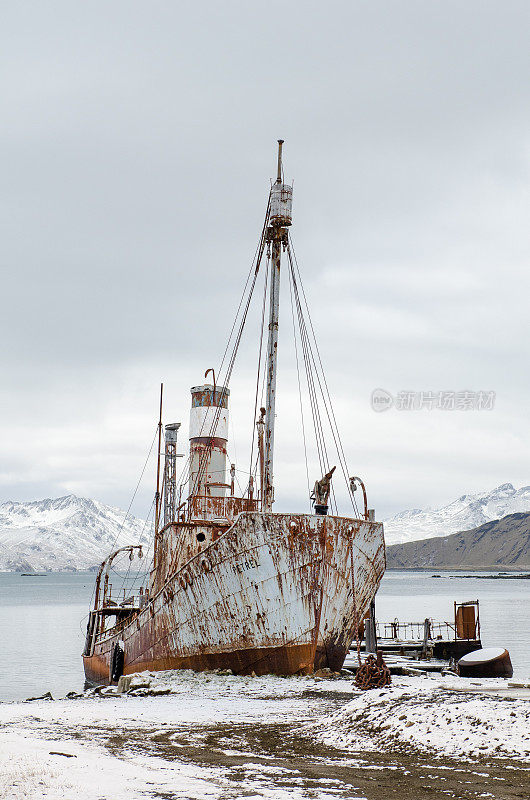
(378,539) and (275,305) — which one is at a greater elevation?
(275,305)

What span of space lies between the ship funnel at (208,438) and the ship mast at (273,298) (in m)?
3.21

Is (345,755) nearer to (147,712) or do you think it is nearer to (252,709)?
(252,709)

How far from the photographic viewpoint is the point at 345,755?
1027 centimetres

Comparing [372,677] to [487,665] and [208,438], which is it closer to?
[487,665]

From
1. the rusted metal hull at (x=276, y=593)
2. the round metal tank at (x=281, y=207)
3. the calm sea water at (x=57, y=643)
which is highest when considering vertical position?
the round metal tank at (x=281, y=207)

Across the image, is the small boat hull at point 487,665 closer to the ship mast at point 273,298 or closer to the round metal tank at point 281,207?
the ship mast at point 273,298

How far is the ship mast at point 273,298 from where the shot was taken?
862 inches

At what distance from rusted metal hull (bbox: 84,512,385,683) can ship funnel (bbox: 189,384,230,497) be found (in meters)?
5.94

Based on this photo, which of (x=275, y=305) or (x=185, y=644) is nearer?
(x=185, y=644)

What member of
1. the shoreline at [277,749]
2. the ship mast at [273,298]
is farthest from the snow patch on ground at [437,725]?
the ship mast at [273,298]

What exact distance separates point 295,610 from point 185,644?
370 centimetres

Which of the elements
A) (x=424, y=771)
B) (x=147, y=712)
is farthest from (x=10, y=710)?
(x=424, y=771)

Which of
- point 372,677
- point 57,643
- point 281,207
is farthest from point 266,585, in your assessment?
point 57,643

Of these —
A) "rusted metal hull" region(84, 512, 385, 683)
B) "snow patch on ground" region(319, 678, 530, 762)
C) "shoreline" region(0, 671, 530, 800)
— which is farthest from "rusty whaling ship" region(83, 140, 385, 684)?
"snow patch on ground" region(319, 678, 530, 762)
